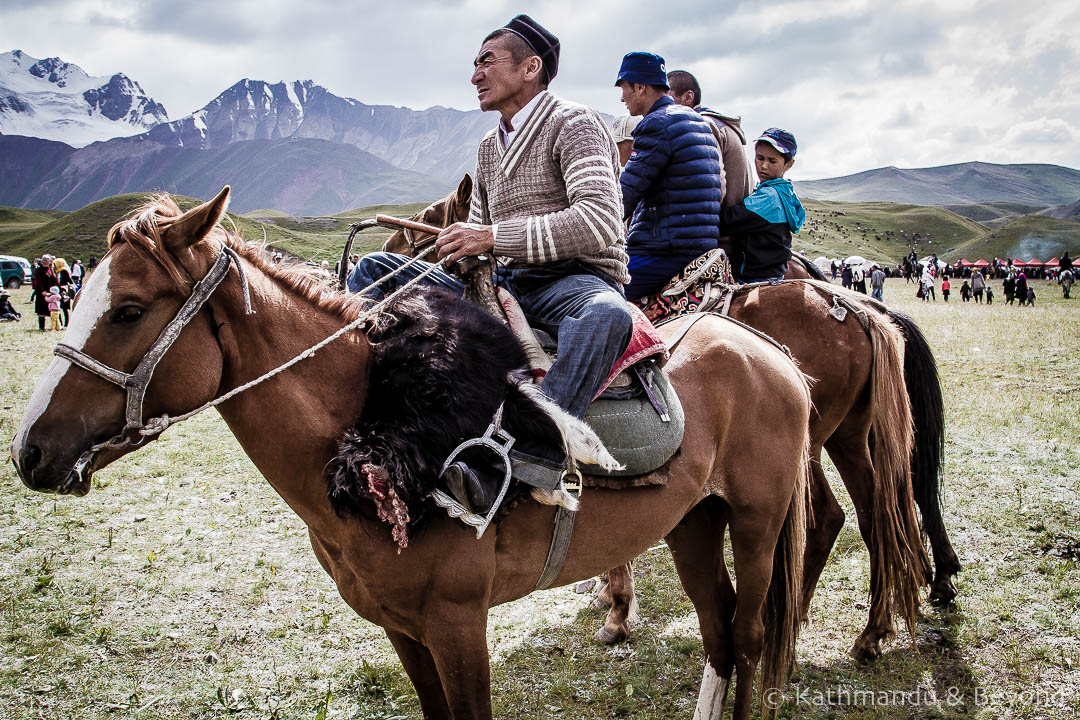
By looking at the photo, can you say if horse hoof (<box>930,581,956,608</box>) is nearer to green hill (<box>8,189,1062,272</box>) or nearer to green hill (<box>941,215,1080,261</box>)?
green hill (<box>8,189,1062,272</box>)

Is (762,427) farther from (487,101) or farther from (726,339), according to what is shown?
(487,101)

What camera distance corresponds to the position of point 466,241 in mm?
2439

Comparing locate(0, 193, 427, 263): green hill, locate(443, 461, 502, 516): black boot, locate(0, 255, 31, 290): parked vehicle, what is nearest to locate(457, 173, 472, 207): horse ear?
locate(443, 461, 502, 516): black boot

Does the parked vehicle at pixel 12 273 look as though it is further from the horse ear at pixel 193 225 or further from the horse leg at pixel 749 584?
the horse leg at pixel 749 584

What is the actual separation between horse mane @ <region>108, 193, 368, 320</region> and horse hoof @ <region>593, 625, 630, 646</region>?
10.7 feet

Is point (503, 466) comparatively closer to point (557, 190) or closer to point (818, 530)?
point (557, 190)

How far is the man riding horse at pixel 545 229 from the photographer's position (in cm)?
242

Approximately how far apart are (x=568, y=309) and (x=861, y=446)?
3.23 m

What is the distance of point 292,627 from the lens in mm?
4574

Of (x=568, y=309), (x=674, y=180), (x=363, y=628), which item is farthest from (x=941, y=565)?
(x=363, y=628)

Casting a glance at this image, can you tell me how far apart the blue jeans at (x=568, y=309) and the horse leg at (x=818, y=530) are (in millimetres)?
2721

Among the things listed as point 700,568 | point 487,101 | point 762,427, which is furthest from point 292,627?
point 487,101

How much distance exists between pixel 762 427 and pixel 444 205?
84.1 inches

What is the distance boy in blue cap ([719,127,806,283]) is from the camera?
479 centimetres
